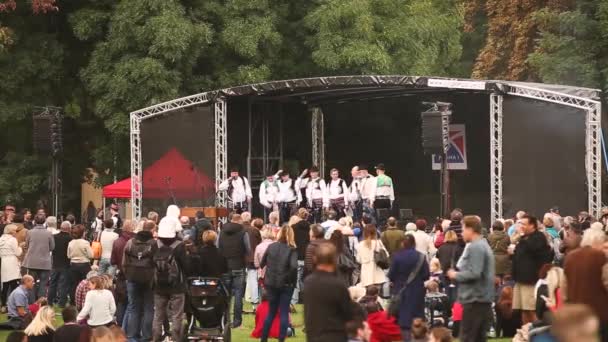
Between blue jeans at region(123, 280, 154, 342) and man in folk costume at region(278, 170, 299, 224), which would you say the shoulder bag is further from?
man in folk costume at region(278, 170, 299, 224)

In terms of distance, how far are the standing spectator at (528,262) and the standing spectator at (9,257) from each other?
931 centimetres

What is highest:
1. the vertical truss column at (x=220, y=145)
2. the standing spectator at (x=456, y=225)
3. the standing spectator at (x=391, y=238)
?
the vertical truss column at (x=220, y=145)

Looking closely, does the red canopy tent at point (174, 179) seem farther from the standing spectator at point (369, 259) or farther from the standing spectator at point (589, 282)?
the standing spectator at point (589, 282)

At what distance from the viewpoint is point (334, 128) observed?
121 feet

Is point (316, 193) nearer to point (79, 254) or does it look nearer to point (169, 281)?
point (79, 254)

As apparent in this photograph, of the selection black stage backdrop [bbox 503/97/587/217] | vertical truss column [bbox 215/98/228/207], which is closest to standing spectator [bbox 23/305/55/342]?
black stage backdrop [bbox 503/97/587/217]

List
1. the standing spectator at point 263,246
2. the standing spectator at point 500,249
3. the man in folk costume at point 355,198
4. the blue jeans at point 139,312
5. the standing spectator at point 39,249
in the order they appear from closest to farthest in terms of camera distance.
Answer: the blue jeans at point 139,312, the standing spectator at point 500,249, the standing spectator at point 263,246, the standing spectator at point 39,249, the man in folk costume at point 355,198

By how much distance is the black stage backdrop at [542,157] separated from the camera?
96.5 ft

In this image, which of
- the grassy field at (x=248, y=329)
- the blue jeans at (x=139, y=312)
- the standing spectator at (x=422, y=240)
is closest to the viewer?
the blue jeans at (x=139, y=312)

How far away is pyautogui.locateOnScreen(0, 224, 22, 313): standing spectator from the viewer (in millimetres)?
23312

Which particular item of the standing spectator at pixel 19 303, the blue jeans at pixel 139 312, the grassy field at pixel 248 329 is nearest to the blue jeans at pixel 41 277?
the grassy field at pixel 248 329

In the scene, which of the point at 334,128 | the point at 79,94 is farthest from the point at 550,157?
the point at 79,94

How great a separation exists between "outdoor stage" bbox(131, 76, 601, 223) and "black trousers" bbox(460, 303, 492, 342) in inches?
571

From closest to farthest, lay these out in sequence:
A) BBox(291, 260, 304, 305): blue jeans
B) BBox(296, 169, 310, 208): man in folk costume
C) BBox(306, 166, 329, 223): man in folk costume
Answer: BBox(291, 260, 304, 305): blue jeans → BBox(306, 166, 329, 223): man in folk costume → BBox(296, 169, 310, 208): man in folk costume
